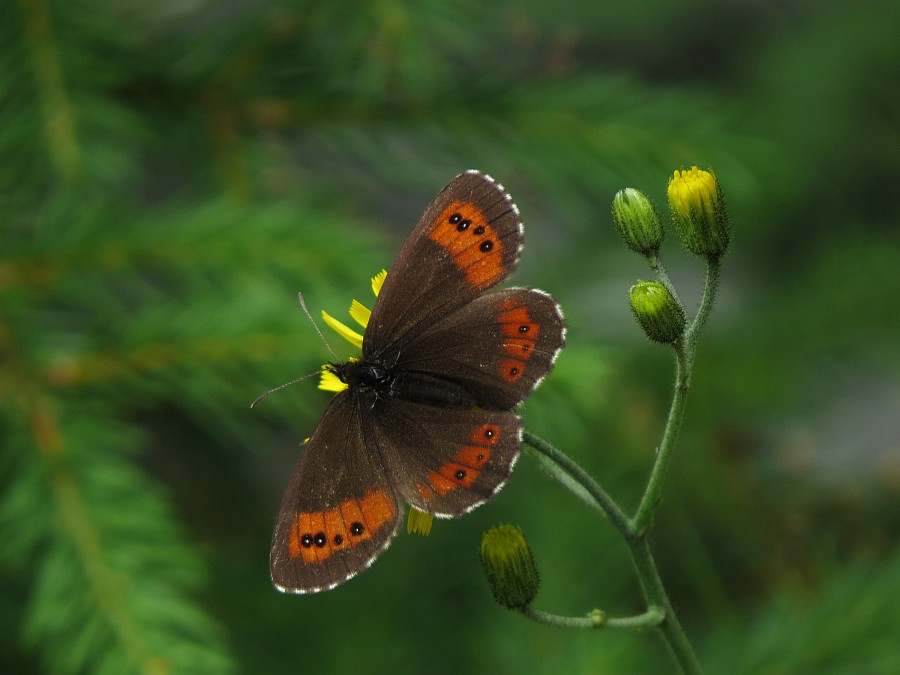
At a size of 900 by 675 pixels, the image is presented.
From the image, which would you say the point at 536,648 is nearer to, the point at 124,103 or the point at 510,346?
the point at 510,346

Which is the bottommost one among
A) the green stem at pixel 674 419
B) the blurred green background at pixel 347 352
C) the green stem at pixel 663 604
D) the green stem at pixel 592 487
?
the blurred green background at pixel 347 352

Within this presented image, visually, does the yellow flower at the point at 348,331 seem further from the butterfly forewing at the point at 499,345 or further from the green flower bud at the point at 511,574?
the green flower bud at the point at 511,574

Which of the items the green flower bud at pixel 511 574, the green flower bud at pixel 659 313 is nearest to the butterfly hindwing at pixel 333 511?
the green flower bud at pixel 511 574

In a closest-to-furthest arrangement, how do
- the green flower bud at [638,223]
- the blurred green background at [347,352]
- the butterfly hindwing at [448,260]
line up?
the green flower bud at [638,223] → the butterfly hindwing at [448,260] → the blurred green background at [347,352]

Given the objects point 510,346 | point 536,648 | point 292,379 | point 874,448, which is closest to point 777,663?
point 536,648

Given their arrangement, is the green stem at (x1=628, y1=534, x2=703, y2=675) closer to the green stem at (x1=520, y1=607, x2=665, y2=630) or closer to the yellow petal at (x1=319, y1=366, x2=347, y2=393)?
the green stem at (x1=520, y1=607, x2=665, y2=630)

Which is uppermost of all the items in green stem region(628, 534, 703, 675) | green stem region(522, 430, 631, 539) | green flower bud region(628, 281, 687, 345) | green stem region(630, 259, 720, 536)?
green flower bud region(628, 281, 687, 345)

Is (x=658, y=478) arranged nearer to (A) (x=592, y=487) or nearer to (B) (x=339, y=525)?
(A) (x=592, y=487)

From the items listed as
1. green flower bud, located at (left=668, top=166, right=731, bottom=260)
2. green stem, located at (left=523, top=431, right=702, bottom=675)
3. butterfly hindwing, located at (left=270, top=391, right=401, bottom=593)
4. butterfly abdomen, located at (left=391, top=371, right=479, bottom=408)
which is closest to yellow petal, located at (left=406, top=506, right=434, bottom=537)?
butterfly hindwing, located at (left=270, top=391, right=401, bottom=593)
